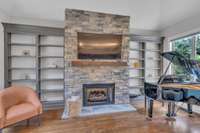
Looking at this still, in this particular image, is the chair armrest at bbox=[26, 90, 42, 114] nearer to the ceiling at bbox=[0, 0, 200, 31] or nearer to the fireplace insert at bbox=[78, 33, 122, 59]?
the fireplace insert at bbox=[78, 33, 122, 59]

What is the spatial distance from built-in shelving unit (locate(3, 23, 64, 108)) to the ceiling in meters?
0.41

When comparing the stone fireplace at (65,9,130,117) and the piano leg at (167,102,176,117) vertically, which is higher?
the stone fireplace at (65,9,130,117)

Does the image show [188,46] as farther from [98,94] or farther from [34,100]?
[34,100]

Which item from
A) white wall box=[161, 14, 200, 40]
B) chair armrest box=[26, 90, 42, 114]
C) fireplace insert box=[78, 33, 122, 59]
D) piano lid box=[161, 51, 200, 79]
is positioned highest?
white wall box=[161, 14, 200, 40]

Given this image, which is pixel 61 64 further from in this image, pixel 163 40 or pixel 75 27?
pixel 163 40

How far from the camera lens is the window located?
423 centimetres

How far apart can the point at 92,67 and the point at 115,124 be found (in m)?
1.81

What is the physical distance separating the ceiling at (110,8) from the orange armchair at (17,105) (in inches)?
86.3

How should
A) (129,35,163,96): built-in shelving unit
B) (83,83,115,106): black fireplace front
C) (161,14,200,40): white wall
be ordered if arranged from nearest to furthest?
(161,14,200,40): white wall
(83,83,115,106): black fireplace front
(129,35,163,96): built-in shelving unit

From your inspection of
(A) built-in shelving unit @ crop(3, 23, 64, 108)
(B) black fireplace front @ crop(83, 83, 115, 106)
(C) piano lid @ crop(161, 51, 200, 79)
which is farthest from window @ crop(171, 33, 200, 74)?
(A) built-in shelving unit @ crop(3, 23, 64, 108)

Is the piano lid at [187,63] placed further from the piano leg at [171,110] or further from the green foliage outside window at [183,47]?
the green foliage outside window at [183,47]

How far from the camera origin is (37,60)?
14.0ft

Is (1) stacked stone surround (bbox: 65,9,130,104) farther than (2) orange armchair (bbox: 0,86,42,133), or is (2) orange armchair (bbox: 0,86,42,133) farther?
(1) stacked stone surround (bbox: 65,9,130,104)

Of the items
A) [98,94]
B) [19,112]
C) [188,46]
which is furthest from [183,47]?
[19,112]
